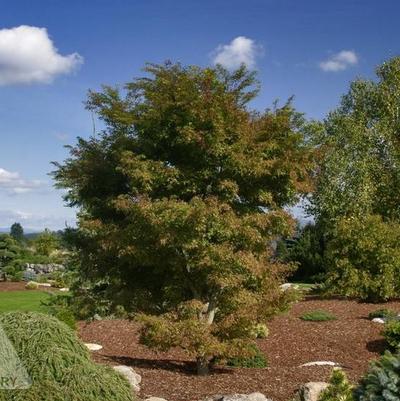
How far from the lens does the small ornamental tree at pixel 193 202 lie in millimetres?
9898

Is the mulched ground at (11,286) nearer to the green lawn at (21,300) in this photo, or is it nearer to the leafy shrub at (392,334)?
the green lawn at (21,300)

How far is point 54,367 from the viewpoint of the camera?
227 inches

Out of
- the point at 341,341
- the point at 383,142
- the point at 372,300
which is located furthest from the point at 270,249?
the point at 383,142

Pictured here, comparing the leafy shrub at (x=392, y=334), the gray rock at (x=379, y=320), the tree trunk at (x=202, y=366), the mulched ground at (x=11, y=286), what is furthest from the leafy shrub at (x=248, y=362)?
the mulched ground at (x=11, y=286)

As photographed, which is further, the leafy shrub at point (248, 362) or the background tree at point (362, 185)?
the background tree at point (362, 185)

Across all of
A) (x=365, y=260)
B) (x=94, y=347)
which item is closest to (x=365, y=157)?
(x=365, y=260)

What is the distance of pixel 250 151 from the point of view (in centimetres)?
1045

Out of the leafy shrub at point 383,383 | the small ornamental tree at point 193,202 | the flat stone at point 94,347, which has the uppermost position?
the small ornamental tree at point 193,202

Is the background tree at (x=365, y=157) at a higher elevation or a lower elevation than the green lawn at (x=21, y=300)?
higher

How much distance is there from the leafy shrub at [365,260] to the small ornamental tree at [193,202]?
10036 millimetres

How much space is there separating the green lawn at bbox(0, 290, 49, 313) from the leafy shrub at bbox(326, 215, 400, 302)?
10287mm

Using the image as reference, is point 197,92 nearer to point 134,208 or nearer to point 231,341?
point 134,208

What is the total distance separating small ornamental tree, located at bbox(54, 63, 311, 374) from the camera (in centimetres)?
990

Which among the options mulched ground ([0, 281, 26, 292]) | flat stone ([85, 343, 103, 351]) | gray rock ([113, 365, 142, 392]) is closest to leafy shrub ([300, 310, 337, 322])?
flat stone ([85, 343, 103, 351])
